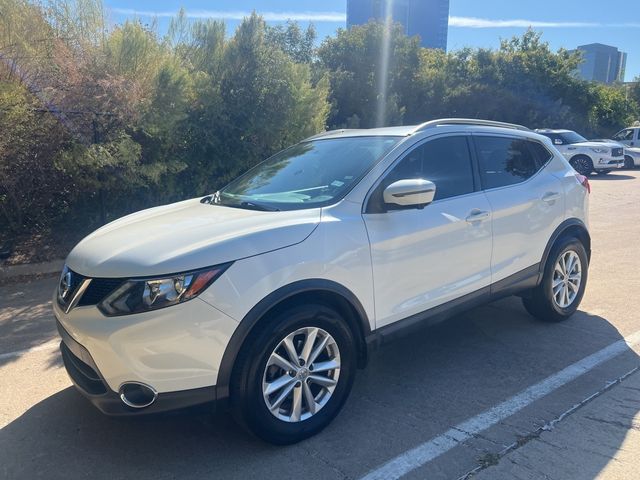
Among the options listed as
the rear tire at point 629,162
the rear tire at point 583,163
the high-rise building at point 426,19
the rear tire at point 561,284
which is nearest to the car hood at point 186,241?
the rear tire at point 561,284

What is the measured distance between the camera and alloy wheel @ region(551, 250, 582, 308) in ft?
16.0

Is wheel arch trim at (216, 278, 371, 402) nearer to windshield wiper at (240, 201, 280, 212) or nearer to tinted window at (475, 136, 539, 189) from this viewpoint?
windshield wiper at (240, 201, 280, 212)

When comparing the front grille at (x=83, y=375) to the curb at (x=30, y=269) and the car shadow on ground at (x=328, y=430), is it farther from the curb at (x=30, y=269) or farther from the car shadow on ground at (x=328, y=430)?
the curb at (x=30, y=269)

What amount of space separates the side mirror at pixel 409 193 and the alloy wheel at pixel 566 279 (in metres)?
2.12

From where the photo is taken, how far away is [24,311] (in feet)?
18.4

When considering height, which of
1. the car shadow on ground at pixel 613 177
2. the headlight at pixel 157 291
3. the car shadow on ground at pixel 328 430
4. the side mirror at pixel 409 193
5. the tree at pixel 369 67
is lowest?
the car shadow on ground at pixel 613 177

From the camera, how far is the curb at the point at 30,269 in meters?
6.86

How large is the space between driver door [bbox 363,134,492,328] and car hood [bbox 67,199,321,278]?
0.51m

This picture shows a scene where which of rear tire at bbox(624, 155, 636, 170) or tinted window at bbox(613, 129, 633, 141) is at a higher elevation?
tinted window at bbox(613, 129, 633, 141)

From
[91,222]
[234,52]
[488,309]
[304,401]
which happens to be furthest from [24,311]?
[234,52]

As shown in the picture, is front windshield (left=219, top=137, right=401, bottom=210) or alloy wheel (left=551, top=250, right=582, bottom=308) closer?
front windshield (left=219, top=137, right=401, bottom=210)

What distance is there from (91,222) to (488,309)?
570 cm

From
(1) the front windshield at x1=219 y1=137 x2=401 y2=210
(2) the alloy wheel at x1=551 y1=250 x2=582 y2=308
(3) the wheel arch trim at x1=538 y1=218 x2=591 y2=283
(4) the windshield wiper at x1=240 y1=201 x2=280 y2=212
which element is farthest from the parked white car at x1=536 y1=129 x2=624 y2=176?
(4) the windshield wiper at x1=240 y1=201 x2=280 y2=212

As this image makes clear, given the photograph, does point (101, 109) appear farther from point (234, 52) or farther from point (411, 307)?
point (411, 307)
